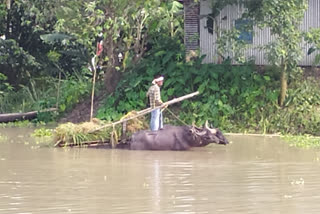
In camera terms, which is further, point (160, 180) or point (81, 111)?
point (81, 111)

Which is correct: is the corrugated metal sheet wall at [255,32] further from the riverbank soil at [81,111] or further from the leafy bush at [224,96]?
the riverbank soil at [81,111]

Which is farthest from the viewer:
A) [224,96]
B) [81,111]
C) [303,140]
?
[81,111]

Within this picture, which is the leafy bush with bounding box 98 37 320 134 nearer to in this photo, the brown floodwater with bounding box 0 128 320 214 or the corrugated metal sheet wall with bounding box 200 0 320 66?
the corrugated metal sheet wall with bounding box 200 0 320 66

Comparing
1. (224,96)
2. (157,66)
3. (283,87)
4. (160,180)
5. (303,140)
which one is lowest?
(160,180)

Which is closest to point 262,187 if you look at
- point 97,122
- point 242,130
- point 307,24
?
point 97,122

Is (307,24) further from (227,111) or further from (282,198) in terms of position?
(282,198)

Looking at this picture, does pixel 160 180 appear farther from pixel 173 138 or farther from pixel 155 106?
pixel 155 106

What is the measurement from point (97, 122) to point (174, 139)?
6.00 ft

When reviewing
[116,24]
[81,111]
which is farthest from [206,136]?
[81,111]

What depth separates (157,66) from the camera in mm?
22250

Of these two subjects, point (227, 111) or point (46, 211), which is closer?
point (46, 211)

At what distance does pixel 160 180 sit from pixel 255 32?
31.8 ft

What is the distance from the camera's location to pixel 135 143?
1620cm

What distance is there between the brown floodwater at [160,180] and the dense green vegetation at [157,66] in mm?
2949
